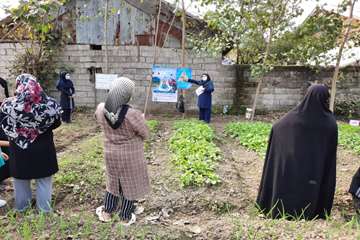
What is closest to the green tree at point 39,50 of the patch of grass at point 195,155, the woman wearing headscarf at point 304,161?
the patch of grass at point 195,155

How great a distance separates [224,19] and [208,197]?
6413 mm

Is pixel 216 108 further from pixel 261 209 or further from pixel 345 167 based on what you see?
pixel 261 209

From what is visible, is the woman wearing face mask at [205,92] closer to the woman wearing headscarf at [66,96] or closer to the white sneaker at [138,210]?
the woman wearing headscarf at [66,96]

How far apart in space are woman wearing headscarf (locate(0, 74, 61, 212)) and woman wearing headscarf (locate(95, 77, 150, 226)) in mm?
584

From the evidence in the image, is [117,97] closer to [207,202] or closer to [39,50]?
[207,202]

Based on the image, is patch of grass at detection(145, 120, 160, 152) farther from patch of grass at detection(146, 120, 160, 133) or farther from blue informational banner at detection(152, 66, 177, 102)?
blue informational banner at detection(152, 66, 177, 102)

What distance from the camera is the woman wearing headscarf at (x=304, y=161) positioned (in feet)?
11.7

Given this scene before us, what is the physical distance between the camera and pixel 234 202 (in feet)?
14.6

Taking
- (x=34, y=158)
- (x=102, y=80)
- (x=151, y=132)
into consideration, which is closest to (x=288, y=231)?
(x=34, y=158)

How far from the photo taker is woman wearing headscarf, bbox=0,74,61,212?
3404mm

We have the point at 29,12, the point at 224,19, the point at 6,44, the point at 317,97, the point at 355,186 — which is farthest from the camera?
the point at 6,44

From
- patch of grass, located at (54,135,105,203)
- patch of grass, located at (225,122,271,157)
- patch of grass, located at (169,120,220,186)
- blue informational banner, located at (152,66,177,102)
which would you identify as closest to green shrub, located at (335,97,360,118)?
patch of grass, located at (225,122,271,157)

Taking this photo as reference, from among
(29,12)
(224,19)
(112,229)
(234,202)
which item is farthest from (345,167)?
(29,12)

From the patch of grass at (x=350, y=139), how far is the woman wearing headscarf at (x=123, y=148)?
197 inches
